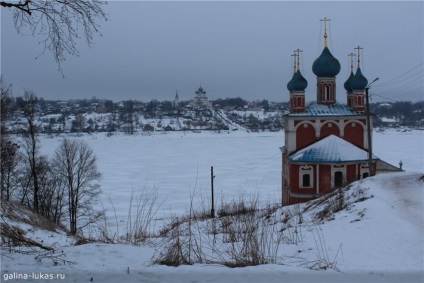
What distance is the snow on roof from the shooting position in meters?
17.5

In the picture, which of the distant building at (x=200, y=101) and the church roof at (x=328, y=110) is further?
the distant building at (x=200, y=101)

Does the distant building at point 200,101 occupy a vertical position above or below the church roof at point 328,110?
above

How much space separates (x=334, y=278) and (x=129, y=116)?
11956 cm

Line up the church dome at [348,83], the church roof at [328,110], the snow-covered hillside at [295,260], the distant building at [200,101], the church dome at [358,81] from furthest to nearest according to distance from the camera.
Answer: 1. the distant building at [200,101]
2. the church dome at [348,83]
3. the church dome at [358,81]
4. the church roof at [328,110]
5. the snow-covered hillside at [295,260]

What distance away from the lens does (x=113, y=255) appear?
3902 millimetres

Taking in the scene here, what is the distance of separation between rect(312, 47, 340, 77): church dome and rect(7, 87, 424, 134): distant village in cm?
6826

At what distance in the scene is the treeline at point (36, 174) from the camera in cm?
1320

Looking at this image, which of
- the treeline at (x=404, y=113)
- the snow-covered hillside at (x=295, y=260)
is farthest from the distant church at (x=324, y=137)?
the treeline at (x=404, y=113)

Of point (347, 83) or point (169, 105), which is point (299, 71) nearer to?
point (347, 83)

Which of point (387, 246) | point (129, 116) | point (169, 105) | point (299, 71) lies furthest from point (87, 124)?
point (387, 246)

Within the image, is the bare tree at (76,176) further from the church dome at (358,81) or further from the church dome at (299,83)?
the church dome at (358,81)

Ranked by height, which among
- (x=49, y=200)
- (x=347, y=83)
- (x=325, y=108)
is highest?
(x=347, y=83)

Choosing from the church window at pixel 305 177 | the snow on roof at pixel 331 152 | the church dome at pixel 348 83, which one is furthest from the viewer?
the church dome at pixel 348 83

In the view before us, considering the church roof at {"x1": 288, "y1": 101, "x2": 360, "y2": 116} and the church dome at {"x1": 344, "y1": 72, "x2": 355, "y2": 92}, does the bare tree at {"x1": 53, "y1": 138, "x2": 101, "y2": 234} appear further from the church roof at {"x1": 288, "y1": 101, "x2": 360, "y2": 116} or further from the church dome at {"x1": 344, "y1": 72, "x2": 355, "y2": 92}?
the church dome at {"x1": 344, "y1": 72, "x2": 355, "y2": 92}
